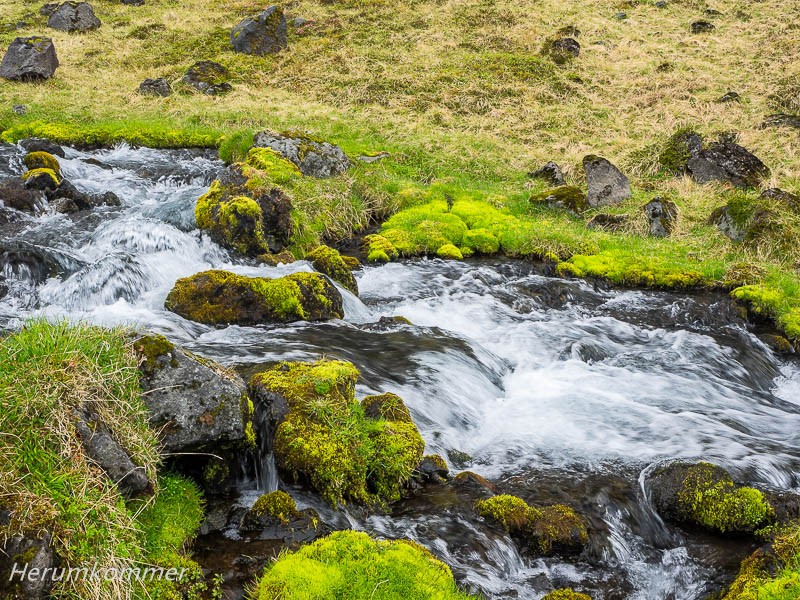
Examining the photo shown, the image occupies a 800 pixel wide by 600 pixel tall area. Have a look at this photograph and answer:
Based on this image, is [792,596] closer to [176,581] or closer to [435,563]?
[435,563]

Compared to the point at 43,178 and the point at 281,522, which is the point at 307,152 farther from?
the point at 281,522

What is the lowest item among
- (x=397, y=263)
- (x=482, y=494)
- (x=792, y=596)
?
(x=397, y=263)

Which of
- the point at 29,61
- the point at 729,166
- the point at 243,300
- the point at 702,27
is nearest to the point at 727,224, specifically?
the point at 729,166

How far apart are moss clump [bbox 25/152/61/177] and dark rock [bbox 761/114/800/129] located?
3404cm

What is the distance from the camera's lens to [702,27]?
4638 centimetres

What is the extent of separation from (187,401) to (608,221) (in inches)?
746

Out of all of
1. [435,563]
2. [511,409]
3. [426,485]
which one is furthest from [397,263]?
[435,563]

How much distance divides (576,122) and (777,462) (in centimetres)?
2834

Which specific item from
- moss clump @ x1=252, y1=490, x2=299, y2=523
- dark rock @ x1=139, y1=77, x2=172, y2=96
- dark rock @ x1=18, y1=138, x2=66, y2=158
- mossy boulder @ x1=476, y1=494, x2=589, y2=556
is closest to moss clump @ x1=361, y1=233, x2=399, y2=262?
mossy boulder @ x1=476, y1=494, x2=589, y2=556

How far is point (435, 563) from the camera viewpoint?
5.48 m

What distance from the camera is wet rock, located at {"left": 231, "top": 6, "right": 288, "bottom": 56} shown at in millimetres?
44656

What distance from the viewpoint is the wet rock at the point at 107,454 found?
16.8ft

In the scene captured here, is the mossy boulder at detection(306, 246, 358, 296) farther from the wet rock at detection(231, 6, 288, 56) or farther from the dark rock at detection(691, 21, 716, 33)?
the dark rock at detection(691, 21, 716, 33)

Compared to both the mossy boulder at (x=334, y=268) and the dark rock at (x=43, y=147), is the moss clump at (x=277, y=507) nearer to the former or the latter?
the mossy boulder at (x=334, y=268)
